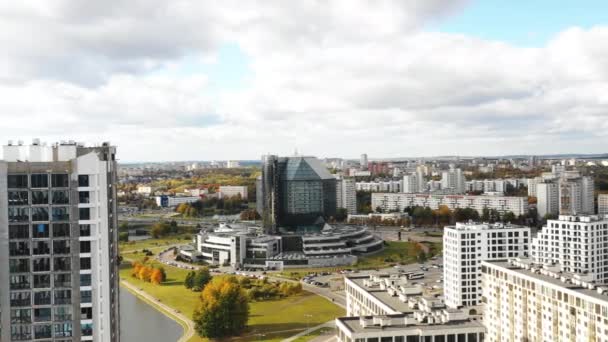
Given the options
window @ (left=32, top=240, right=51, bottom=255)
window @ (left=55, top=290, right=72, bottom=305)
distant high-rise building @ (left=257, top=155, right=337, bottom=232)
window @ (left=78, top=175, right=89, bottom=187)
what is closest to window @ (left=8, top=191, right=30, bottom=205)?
window @ (left=32, top=240, right=51, bottom=255)

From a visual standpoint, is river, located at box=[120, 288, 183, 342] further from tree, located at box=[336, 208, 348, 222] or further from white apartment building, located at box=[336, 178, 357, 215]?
white apartment building, located at box=[336, 178, 357, 215]

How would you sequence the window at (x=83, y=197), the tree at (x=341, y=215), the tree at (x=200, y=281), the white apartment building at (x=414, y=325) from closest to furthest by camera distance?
the window at (x=83, y=197), the white apartment building at (x=414, y=325), the tree at (x=200, y=281), the tree at (x=341, y=215)

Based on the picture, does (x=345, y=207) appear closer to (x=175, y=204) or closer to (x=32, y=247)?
(x=175, y=204)

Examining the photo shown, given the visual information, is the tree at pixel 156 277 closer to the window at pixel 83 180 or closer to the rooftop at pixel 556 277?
the rooftop at pixel 556 277

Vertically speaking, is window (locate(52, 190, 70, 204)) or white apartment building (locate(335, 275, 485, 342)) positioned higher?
window (locate(52, 190, 70, 204))

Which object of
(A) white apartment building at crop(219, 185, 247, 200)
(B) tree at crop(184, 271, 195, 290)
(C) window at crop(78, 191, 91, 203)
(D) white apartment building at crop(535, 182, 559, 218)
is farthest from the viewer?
(A) white apartment building at crop(219, 185, 247, 200)

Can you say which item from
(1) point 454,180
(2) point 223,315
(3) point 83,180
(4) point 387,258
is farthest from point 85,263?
(1) point 454,180

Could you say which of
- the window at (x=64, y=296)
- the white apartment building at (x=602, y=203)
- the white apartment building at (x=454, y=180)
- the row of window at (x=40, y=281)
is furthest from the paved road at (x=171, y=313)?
the white apartment building at (x=454, y=180)
